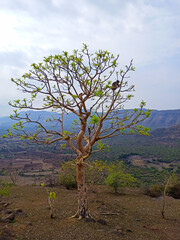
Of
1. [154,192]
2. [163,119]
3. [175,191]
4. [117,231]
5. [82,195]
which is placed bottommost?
[175,191]

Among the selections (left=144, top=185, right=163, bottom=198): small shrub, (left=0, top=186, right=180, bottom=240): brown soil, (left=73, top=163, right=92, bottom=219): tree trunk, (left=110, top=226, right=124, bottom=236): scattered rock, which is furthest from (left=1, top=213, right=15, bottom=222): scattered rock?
(left=144, top=185, right=163, bottom=198): small shrub

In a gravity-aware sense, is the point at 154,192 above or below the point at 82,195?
below

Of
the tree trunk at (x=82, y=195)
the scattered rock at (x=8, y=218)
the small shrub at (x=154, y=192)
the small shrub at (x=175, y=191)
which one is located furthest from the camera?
the small shrub at (x=175, y=191)

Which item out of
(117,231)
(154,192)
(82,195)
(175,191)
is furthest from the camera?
(175,191)

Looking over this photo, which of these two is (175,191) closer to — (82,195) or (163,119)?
(82,195)

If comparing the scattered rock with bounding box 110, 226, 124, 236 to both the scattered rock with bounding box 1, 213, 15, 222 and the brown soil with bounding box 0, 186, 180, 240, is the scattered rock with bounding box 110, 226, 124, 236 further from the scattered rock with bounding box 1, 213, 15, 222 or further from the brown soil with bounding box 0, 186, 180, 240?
the scattered rock with bounding box 1, 213, 15, 222

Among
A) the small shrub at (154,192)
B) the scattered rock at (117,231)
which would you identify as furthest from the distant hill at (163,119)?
the scattered rock at (117,231)

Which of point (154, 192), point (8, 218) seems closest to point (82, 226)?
point (8, 218)

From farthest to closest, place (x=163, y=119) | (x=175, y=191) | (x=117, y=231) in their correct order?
(x=163, y=119)
(x=175, y=191)
(x=117, y=231)

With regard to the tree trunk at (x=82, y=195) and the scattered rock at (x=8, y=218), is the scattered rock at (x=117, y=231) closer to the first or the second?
the tree trunk at (x=82, y=195)

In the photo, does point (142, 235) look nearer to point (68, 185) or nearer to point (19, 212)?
point (19, 212)

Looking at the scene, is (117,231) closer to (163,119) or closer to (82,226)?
(82,226)

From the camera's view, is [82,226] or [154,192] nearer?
[82,226]

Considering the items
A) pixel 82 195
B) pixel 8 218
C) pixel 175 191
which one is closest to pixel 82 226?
pixel 82 195
